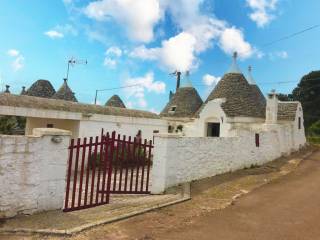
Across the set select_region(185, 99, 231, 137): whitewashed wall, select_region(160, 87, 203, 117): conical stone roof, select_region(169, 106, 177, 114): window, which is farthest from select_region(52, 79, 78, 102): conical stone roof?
select_region(185, 99, 231, 137): whitewashed wall

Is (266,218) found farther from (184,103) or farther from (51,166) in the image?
(184,103)

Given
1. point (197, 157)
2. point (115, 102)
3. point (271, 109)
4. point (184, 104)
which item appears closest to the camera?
point (197, 157)

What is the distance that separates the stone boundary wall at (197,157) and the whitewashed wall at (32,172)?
3338 mm

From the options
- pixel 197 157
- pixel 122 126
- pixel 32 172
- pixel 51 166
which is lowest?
pixel 32 172

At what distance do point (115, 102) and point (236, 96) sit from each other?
47.6ft

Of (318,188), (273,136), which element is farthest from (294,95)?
(318,188)

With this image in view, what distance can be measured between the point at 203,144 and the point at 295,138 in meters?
12.9

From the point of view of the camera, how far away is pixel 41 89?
110ft

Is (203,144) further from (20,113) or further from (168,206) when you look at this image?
(20,113)

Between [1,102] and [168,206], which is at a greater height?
[1,102]

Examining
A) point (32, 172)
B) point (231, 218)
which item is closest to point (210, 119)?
point (231, 218)

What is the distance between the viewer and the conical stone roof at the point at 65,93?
3041 cm

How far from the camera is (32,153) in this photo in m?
6.84

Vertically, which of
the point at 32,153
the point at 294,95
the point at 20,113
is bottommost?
the point at 32,153
